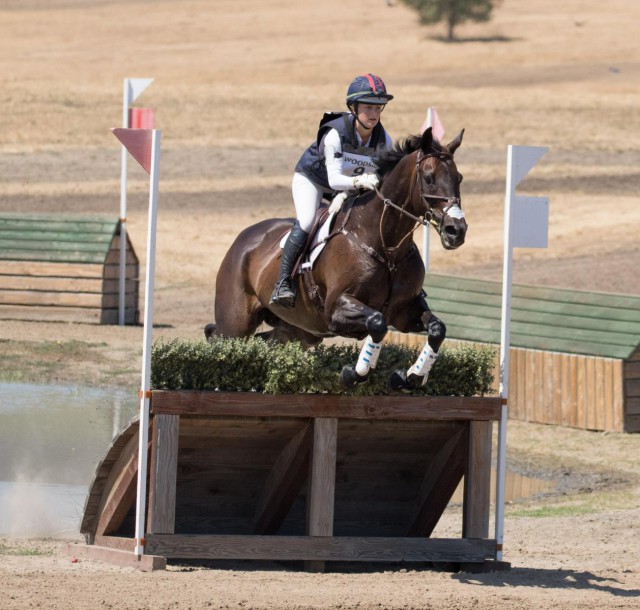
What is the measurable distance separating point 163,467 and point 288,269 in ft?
5.23

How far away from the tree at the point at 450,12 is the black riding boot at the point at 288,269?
4910 centimetres

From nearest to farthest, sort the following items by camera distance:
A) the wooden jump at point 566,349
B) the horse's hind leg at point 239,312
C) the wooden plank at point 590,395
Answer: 1. the horse's hind leg at point 239,312
2. the wooden jump at point 566,349
3. the wooden plank at point 590,395

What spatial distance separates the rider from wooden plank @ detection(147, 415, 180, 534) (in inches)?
51.4

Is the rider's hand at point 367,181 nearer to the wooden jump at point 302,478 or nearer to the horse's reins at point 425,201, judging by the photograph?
the horse's reins at point 425,201

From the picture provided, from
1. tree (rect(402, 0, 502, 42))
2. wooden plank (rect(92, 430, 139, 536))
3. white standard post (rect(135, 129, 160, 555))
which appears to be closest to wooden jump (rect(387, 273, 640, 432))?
wooden plank (rect(92, 430, 139, 536))

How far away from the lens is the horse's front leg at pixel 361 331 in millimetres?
7406

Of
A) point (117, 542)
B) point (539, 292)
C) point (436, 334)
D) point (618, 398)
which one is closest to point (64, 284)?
point (539, 292)

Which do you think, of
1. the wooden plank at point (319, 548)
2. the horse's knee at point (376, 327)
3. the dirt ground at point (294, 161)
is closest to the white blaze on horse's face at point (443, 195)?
the horse's knee at point (376, 327)

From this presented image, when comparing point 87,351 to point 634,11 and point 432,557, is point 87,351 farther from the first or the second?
point 634,11

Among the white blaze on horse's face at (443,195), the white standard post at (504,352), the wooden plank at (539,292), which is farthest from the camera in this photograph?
the wooden plank at (539,292)

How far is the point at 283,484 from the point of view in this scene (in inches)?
307

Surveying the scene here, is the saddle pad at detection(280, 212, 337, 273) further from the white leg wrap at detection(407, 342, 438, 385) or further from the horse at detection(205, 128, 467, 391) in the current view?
the white leg wrap at detection(407, 342, 438, 385)

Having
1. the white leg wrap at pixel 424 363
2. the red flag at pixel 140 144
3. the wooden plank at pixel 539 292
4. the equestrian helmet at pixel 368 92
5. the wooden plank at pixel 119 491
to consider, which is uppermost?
the equestrian helmet at pixel 368 92

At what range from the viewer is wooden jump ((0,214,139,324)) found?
17.3 metres
